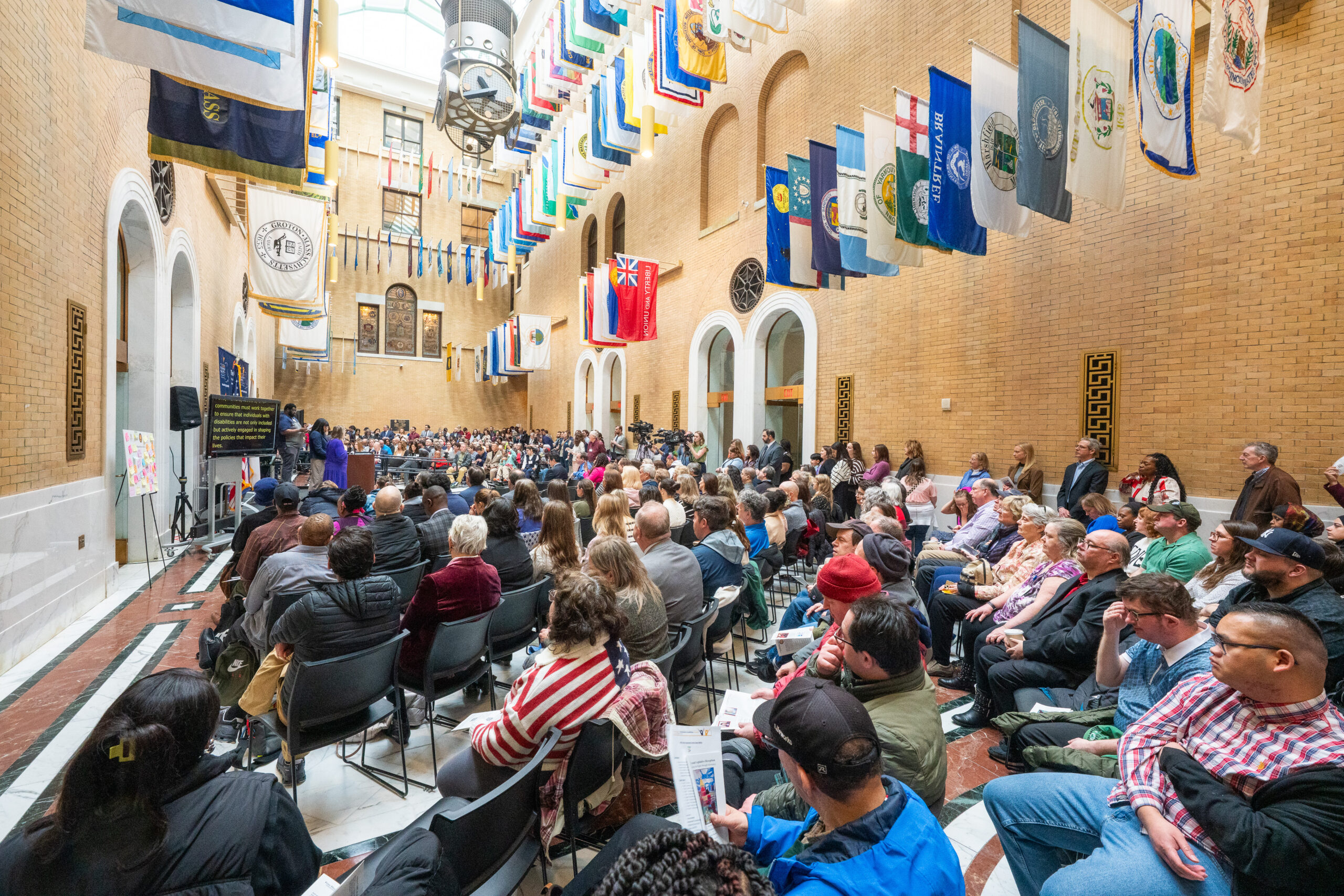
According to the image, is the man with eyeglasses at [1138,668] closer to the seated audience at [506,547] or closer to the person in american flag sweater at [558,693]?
the person in american flag sweater at [558,693]

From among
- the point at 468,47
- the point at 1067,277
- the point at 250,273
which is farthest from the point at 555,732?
the point at 468,47

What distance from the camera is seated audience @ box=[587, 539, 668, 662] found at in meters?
2.78

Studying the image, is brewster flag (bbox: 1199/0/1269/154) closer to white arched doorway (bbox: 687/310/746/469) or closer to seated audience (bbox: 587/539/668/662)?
seated audience (bbox: 587/539/668/662)

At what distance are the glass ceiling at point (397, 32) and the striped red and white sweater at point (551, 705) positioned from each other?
1140 inches

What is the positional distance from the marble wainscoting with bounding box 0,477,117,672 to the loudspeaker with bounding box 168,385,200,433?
1922 millimetres

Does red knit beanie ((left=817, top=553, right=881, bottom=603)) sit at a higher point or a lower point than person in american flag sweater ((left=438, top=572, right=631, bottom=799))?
higher

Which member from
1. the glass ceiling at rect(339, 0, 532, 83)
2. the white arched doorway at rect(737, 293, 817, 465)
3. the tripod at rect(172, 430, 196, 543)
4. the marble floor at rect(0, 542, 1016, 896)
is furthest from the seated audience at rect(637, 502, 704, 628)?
the glass ceiling at rect(339, 0, 532, 83)

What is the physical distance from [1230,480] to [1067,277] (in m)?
2.72

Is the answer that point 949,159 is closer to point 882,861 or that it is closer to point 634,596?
point 634,596

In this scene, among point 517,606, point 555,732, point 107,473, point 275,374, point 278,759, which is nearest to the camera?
point 555,732

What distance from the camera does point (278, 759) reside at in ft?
9.69

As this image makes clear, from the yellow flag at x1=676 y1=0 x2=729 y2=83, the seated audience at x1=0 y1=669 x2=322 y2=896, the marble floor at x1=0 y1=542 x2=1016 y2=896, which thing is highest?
the yellow flag at x1=676 y1=0 x2=729 y2=83

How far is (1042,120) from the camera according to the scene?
5480 millimetres

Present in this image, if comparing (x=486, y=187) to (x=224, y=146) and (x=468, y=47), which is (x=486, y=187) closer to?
(x=468, y=47)
